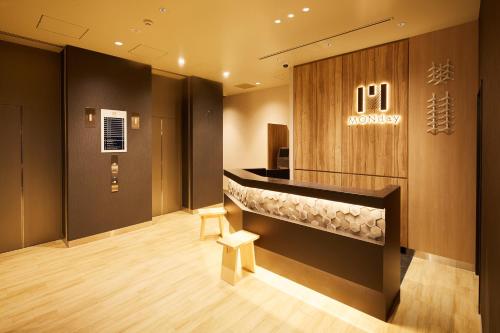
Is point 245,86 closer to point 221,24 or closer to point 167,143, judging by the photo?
point 167,143

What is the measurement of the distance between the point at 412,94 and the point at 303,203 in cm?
258

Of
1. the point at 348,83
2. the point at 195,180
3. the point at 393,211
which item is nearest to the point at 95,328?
the point at 393,211

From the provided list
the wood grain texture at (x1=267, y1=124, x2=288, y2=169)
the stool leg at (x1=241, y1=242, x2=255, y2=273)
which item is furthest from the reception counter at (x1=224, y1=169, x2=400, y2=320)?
the wood grain texture at (x1=267, y1=124, x2=288, y2=169)

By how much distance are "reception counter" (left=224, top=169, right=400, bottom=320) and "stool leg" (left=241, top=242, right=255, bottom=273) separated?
15 centimetres

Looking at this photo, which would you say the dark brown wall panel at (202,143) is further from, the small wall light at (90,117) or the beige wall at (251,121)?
the small wall light at (90,117)

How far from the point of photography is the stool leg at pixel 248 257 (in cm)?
361

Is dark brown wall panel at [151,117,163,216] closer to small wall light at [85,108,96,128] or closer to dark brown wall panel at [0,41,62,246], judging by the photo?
small wall light at [85,108,96,128]

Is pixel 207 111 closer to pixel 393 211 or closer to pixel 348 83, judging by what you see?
pixel 348 83

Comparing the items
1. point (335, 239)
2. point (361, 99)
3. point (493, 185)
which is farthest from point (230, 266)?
point (361, 99)

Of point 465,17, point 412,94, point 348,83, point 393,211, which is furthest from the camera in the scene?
point 348,83

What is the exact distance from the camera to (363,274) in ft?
8.93

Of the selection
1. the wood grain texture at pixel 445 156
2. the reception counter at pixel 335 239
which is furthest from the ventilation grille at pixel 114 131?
the wood grain texture at pixel 445 156

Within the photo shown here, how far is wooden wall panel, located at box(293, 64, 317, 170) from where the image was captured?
17.7 ft

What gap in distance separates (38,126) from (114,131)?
117 cm
